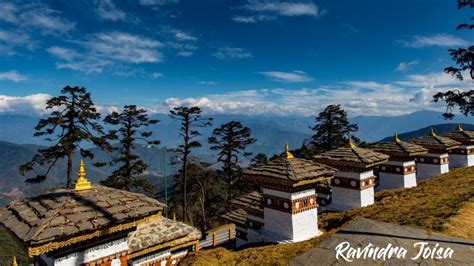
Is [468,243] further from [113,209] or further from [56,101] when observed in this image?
[56,101]

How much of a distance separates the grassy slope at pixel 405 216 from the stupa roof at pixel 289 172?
2096 mm

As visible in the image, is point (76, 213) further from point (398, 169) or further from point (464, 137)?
point (464, 137)

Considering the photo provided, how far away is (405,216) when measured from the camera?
36.4 feet

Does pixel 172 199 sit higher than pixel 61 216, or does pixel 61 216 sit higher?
pixel 61 216

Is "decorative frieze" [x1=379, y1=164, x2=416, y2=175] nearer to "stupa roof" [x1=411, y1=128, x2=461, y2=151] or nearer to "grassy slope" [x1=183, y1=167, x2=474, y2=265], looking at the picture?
"grassy slope" [x1=183, y1=167, x2=474, y2=265]

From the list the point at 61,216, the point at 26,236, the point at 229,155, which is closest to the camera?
the point at 26,236

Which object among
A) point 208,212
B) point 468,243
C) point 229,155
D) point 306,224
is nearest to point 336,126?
point 229,155

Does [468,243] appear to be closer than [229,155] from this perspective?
Yes

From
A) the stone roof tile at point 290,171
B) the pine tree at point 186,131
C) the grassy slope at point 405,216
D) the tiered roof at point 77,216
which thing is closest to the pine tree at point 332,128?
the pine tree at point 186,131

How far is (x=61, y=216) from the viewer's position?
25.3 ft

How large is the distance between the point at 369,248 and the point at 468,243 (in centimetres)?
251

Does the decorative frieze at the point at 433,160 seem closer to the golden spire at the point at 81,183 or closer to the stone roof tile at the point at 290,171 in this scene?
the stone roof tile at the point at 290,171

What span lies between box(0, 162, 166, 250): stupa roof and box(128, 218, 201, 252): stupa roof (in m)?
1.73

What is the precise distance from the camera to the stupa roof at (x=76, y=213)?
730 cm
